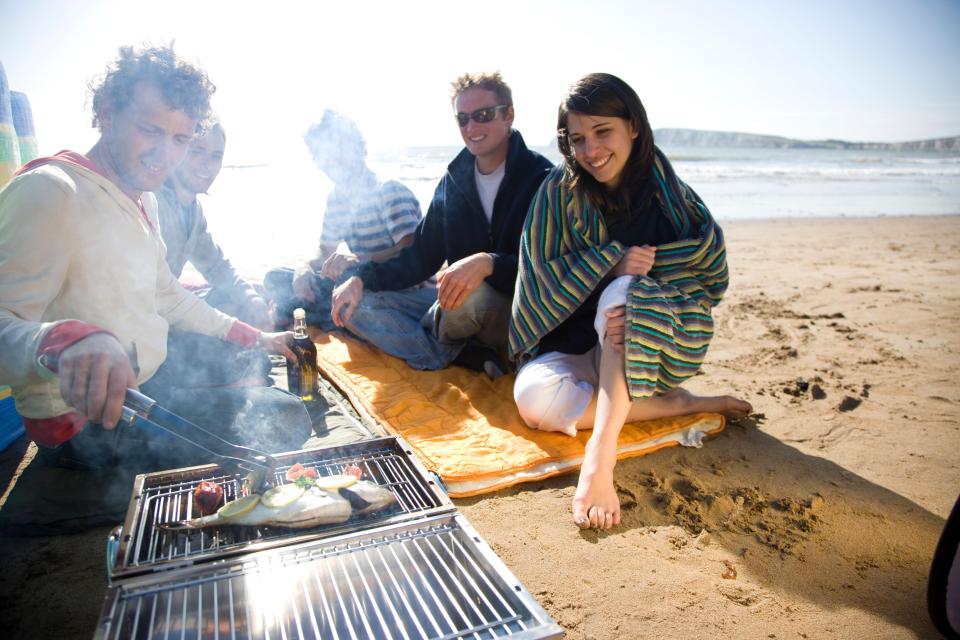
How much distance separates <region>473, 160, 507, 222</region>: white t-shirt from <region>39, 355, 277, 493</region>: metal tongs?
Answer: 2389 millimetres

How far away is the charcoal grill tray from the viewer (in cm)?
158

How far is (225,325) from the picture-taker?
9.62 ft

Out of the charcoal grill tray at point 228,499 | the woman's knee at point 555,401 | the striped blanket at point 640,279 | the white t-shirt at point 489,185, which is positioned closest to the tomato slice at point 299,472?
the charcoal grill tray at point 228,499

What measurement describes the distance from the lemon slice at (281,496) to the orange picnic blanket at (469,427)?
0.89 meters

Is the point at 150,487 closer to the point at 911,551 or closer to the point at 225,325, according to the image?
the point at 225,325

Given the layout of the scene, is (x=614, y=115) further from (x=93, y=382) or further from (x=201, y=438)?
(x=93, y=382)

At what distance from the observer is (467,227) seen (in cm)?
394

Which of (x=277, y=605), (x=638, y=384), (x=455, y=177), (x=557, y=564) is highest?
(x=455, y=177)

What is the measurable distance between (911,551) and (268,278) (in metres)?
4.60

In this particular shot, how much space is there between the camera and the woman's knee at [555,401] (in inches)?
114

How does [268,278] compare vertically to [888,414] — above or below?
above

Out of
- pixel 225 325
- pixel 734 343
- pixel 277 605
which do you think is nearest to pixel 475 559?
pixel 277 605

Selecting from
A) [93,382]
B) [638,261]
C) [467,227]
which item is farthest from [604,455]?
[467,227]

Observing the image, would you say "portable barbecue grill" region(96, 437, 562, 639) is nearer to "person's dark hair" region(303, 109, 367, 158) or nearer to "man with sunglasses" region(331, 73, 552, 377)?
"man with sunglasses" region(331, 73, 552, 377)
